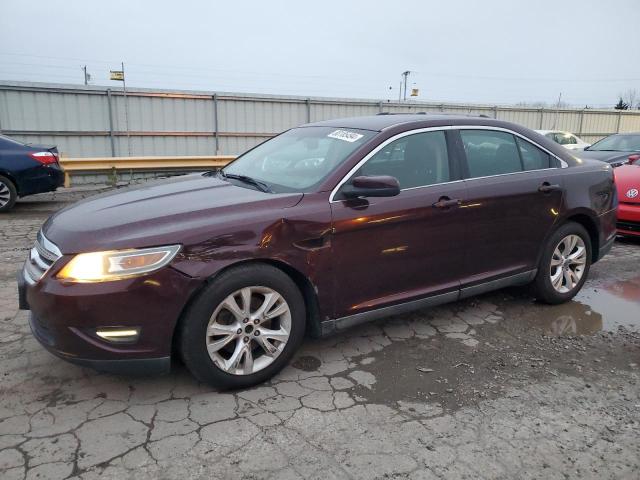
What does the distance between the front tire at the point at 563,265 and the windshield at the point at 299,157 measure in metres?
2.02

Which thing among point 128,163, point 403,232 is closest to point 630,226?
point 403,232

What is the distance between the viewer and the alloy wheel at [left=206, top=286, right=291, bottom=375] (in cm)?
296

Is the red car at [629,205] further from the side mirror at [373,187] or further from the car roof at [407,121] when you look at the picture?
the side mirror at [373,187]

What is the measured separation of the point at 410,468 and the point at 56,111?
1349 cm

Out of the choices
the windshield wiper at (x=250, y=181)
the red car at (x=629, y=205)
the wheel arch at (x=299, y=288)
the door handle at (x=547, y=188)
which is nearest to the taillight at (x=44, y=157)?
the windshield wiper at (x=250, y=181)

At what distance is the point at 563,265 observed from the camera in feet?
15.0

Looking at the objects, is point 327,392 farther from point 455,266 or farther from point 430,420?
point 455,266

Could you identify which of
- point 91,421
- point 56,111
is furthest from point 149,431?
point 56,111

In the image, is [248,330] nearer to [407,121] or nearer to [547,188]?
[407,121]

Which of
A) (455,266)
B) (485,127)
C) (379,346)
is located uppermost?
(485,127)

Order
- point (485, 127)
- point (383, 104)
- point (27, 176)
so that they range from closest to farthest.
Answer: point (485, 127), point (27, 176), point (383, 104)

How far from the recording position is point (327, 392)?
10.3 ft

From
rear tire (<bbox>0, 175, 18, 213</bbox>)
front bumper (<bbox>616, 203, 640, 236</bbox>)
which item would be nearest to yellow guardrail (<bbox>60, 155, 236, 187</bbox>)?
rear tire (<bbox>0, 175, 18, 213</bbox>)

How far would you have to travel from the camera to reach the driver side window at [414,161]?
11.8ft
